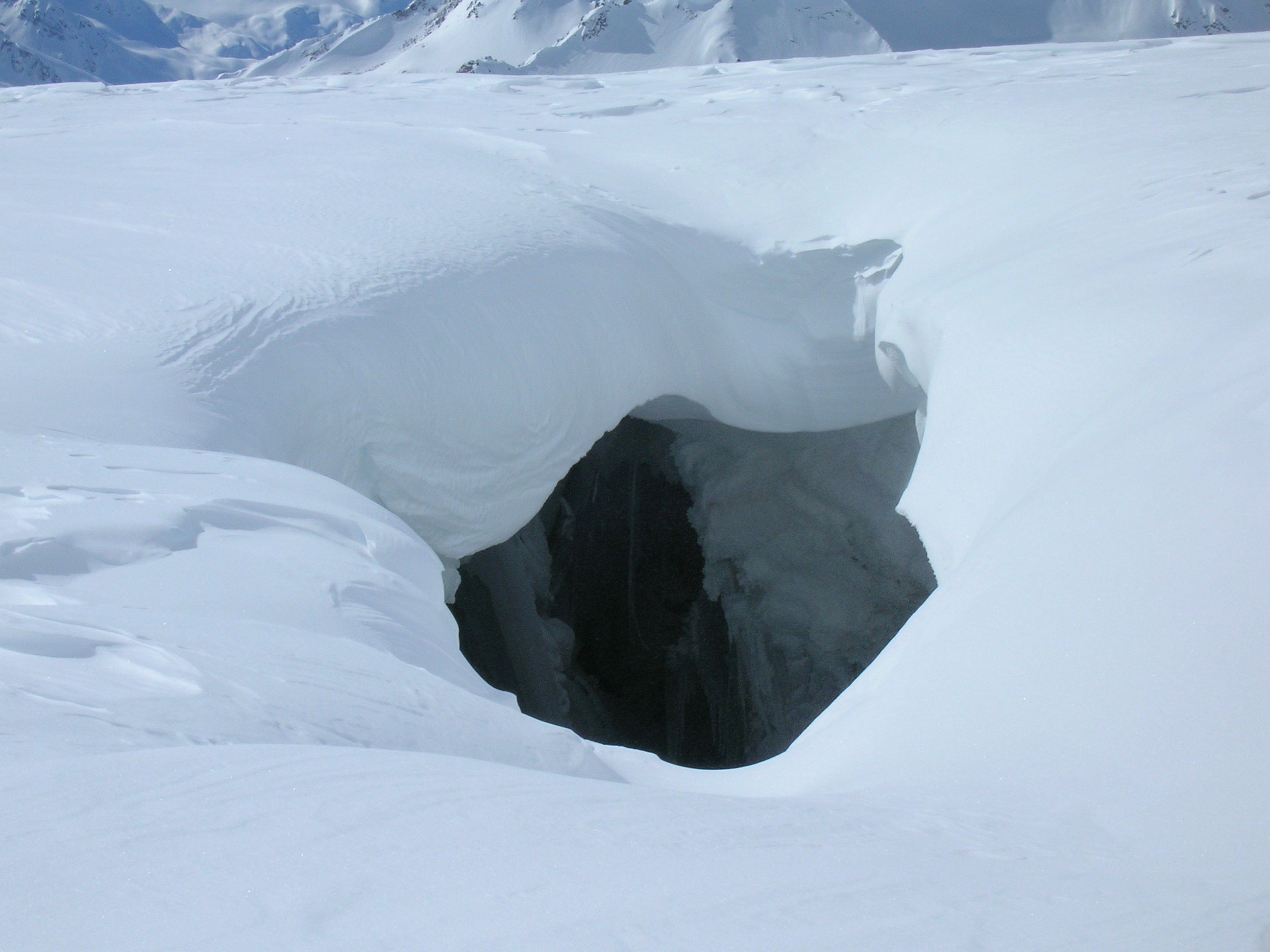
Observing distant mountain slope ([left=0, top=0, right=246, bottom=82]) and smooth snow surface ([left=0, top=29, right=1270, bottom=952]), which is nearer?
smooth snow surface ([left=0, top=29, right=1270, bottom=952])

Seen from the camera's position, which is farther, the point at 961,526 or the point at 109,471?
the point at 961,526

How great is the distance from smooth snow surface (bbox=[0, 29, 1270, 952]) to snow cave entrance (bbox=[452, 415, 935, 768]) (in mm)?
612

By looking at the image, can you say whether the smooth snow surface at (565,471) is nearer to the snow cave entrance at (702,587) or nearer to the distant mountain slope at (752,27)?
the snow cave entrance at (702,587)

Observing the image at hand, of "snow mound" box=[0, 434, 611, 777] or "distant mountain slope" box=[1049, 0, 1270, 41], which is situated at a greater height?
"distant mountain slope" box=[1049, 0, 1270, 41]

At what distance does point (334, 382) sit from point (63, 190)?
1396 millimetres

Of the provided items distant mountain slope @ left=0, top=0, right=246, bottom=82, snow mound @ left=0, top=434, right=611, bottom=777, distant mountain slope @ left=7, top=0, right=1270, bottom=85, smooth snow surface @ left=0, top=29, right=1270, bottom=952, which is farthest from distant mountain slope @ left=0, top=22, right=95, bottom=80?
snow mound @ left=0, top=434, right=611, bottom=777

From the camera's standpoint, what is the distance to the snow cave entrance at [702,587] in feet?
12.4

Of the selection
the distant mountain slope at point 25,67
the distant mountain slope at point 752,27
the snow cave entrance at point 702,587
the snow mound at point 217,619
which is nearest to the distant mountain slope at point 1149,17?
the distant mountain slope at point 752,27

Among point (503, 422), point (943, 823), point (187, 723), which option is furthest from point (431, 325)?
point (943, 823)

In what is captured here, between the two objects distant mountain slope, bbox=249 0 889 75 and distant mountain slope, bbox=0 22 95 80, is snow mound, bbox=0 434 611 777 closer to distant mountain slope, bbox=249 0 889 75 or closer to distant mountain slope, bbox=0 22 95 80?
distant mountain slope, bbox=249 0 889 75

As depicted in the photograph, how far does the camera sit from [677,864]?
745 millimetres

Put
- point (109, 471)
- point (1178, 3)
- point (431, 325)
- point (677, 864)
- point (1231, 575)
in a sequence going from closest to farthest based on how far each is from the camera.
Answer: point (677, 864) < point (1231, 575) < point (109, 471) < point (431, 325) < point (1178, 3)

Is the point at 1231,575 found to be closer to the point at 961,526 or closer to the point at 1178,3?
the point at 961,526

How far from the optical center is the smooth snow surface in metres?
0.71
